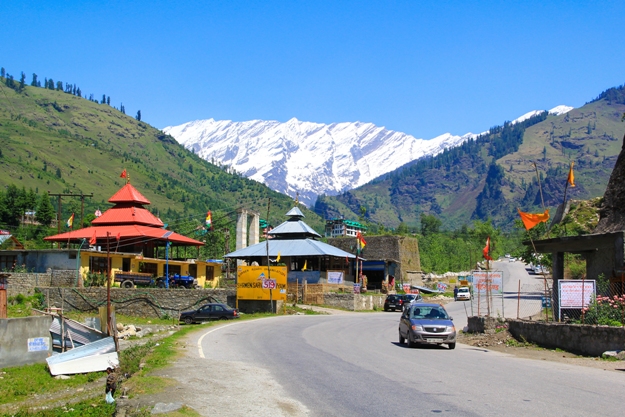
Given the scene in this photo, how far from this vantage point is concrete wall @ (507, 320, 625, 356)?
18.3m

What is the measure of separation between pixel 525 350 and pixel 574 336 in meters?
2.14

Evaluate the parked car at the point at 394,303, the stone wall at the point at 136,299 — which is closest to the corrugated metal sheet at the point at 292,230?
the parked car at the point at 394,303

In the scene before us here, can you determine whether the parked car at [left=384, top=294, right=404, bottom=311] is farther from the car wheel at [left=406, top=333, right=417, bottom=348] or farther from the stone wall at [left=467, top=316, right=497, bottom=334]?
the car wheel at [left=406, top=333, right=417, bottom=348]

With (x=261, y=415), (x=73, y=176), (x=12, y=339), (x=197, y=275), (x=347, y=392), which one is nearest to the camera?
(x=261, y=415)

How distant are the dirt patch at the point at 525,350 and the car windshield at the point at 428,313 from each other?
2202 mm

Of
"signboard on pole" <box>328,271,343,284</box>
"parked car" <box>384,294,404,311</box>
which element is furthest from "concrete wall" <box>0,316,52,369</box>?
"signboard on pole" <box>328,271,343,284</box>

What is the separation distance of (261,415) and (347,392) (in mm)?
2628

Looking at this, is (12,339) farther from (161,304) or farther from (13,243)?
(13,243)

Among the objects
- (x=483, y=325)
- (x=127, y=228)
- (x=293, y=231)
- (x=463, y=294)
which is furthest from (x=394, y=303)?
(x=483, y=325)

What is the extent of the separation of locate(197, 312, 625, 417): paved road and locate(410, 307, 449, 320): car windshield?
1.22 metres

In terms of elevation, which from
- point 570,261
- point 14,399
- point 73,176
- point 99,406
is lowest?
point 14,399

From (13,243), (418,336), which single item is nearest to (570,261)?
(418,336)

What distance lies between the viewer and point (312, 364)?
16.9 meters

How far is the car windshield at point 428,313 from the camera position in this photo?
22797mm
